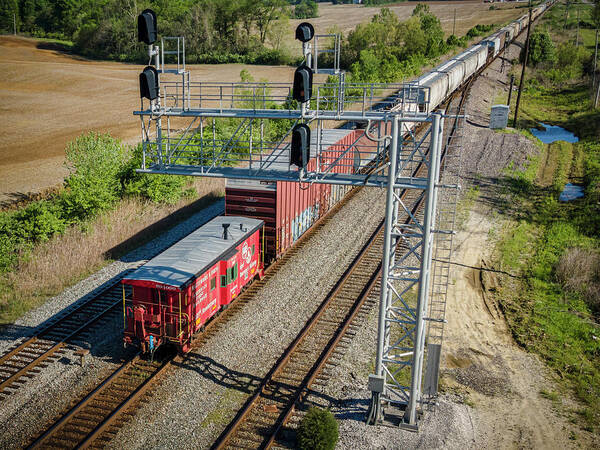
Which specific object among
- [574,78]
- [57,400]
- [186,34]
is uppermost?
[186,34]

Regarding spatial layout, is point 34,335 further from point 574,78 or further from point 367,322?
point 574,78

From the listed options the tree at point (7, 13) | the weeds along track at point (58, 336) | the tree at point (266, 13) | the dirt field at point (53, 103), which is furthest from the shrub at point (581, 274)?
the tree at point (7, 13)

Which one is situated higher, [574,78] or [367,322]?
[574,78]

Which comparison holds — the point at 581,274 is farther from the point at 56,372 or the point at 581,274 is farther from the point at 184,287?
the point at 56,372

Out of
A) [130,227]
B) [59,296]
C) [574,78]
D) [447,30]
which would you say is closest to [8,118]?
Answer: [130,227]

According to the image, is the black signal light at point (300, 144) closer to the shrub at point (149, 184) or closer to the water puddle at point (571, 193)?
the shrub at point (149, 184)

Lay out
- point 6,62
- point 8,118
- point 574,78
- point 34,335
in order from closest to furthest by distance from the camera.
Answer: point 34,335 → point 8,118 → point 574,78 → point 6,62

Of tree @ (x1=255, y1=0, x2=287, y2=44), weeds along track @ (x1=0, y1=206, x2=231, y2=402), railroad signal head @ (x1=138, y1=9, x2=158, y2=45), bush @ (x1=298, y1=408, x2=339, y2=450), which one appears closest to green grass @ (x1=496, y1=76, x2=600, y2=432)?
bush @ (x1=298, y1=408, x2=339, y2=450)
